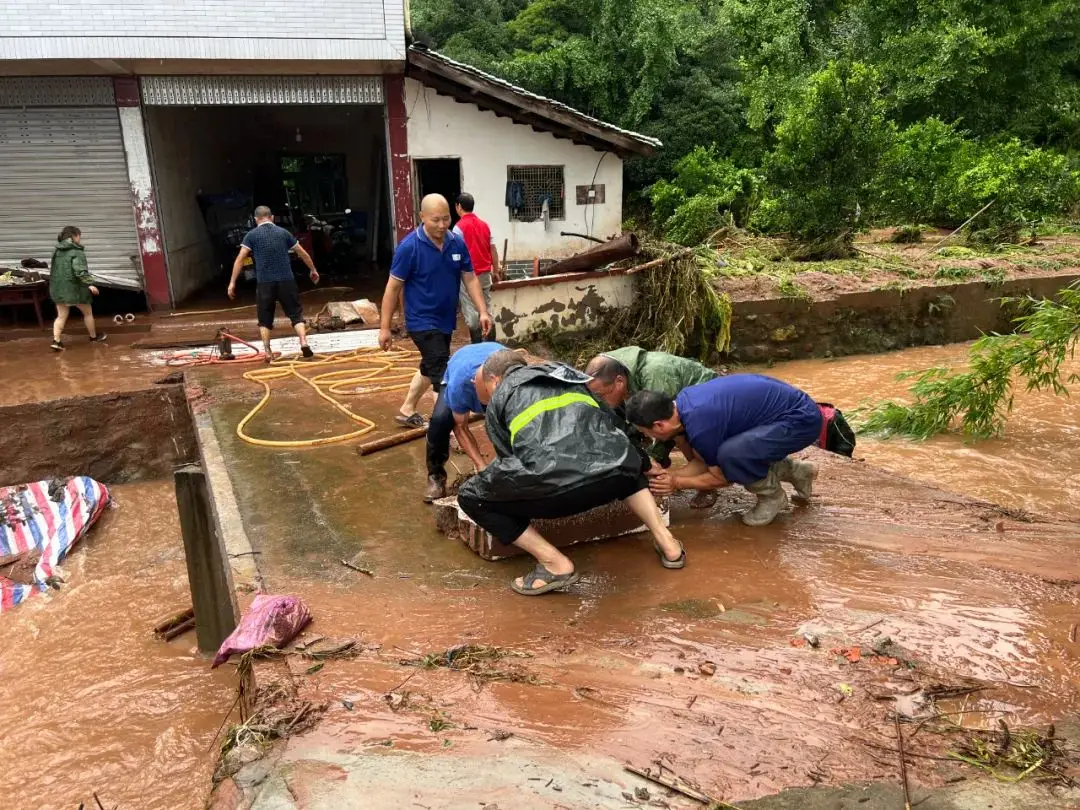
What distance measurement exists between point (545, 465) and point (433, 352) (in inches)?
99.6

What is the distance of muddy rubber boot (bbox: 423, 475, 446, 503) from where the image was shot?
5191 millimetres

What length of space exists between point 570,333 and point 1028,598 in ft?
22.5

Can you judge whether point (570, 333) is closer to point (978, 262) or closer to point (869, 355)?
point (869, 355)

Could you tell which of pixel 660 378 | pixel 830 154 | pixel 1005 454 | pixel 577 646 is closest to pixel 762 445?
pixel 660 378

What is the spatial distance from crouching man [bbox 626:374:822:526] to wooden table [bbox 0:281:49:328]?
9.96m

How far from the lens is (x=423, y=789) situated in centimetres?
270

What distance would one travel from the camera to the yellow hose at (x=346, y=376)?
6898 millimetres

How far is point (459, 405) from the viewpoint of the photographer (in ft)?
15.3

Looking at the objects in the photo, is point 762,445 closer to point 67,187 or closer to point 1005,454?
point 1005,454

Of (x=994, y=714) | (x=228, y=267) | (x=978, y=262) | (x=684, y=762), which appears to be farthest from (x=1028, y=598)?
(x=228, y=267)

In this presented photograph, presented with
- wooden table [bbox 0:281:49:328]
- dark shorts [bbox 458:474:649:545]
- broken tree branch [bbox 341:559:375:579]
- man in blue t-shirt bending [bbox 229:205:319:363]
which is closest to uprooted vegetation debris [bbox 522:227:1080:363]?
man in blue t-shirt bending [bbox 229:205:319:363]

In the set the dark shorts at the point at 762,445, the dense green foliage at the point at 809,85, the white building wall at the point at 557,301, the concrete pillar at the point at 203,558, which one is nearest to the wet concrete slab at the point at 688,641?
the concrete pillar at the point at 203,558

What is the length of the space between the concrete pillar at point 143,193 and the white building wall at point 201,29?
1.13 meters

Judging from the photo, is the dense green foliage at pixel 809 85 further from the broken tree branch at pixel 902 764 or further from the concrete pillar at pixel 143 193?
the broken tree branch at pixel 902 764
